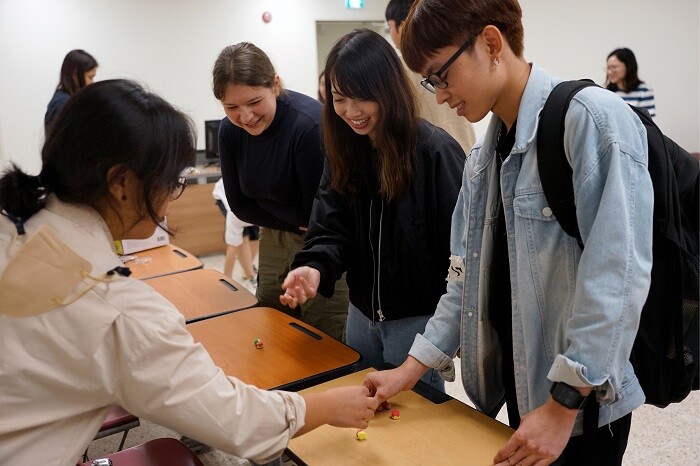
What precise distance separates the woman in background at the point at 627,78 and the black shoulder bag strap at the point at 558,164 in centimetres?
463

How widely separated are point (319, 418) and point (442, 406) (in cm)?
33

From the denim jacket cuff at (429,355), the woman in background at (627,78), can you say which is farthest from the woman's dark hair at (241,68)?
the woman in background at (627,78)

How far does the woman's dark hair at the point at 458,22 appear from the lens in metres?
1.08

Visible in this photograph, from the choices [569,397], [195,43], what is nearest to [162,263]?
[569,397]

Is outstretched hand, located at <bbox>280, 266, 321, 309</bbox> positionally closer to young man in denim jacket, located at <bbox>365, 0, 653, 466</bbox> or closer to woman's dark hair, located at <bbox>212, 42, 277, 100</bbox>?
young man in denim jacket, located at <bbox>365, 0, 653, 466</bbox>

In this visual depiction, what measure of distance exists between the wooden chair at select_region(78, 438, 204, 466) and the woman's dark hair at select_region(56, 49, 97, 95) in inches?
133

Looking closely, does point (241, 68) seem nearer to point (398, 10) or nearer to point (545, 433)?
point (398, 10)

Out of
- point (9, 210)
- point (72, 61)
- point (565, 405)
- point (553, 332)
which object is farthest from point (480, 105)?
point (72, 61)

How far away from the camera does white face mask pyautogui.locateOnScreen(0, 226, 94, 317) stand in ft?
2.77

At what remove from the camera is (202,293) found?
2.39m

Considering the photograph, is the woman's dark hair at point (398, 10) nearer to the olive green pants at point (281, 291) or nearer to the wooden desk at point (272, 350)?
the olive green pants at point (281, 291)

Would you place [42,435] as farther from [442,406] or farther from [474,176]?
[474,176]

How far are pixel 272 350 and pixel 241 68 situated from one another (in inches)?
37.6

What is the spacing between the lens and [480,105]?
118cm
